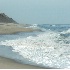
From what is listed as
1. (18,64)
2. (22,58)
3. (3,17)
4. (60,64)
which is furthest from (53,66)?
(3,17)

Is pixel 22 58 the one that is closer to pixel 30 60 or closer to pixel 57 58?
pixel 30 60

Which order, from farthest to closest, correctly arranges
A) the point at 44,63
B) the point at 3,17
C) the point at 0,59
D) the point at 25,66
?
the point at 3,17 < the point at 0,59 < the point at 44,63 < the point at 25,66

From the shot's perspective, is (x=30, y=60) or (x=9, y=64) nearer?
(x=9, y=64)

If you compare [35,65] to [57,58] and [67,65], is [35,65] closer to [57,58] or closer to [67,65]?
[67,65]

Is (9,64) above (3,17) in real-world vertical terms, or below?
below

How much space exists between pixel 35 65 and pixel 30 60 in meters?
1.65

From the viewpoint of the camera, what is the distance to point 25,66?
12.5 m

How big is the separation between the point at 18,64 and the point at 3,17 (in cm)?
10321

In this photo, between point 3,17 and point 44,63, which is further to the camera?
point 3,17

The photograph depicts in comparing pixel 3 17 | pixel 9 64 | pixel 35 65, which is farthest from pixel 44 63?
pixel 3 17

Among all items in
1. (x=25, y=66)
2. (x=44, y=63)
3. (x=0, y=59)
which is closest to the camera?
(x=25, y=66)

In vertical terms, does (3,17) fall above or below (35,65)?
above

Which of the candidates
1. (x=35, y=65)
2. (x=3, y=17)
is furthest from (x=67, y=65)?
(x=3, y=17)

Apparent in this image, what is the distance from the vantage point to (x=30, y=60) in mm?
14586
